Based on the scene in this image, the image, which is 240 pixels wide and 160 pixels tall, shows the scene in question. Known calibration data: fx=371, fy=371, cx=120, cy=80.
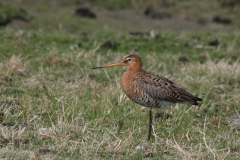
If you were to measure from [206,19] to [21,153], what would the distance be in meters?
14.0

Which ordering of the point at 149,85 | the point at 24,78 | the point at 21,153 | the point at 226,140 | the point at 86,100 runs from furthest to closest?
the point at 24,78 < the point at 86,100 < the point at 149,85 < the point at 226,140 < the point at 21,153

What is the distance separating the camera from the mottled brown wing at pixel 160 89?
573cm

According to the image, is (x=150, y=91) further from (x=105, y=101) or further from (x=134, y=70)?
(x=105, y=101)

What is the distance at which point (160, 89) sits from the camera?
19.1 ft

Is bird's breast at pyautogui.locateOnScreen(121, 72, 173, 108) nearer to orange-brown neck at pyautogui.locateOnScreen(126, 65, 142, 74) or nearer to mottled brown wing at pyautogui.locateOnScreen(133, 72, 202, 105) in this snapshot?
mottled brown wing at pyautogui.locateOnScreen(133, 72, 202, 105)

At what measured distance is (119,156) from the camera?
453 cm

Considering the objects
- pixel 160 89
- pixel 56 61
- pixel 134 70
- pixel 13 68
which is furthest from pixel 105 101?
pixel 56 61

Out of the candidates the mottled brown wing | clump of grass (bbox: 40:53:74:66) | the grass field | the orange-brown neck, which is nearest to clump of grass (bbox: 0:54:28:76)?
the grass field

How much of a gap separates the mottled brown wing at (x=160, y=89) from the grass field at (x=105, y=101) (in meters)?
0.35

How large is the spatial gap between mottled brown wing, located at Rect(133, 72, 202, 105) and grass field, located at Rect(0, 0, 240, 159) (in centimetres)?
35

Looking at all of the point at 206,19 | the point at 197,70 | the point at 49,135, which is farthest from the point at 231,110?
the point at 206,19

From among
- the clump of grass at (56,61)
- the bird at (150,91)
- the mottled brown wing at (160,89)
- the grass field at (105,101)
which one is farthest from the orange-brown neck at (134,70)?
the clump of grass at (56,61)

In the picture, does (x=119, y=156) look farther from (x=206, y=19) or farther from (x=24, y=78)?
(x=206, y=19)

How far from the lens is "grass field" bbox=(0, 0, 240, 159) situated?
4.70 metres
